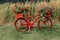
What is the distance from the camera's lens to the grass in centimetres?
643

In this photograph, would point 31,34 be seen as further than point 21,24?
No

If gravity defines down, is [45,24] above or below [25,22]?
below

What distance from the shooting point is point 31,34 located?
677cm

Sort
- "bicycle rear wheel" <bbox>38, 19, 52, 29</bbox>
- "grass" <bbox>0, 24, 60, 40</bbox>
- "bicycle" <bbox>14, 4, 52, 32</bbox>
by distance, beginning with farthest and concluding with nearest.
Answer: "bicycle rear wheel" <bbox>38, 19, 52, 29</bbox> → "bicycle" <bbox>14, 4, 52, 32</bbox> → "grass" <bbox>0, 24, 60, 40</bbox>

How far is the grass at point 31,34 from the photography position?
21.1 feet

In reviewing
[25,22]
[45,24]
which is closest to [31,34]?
[25,22]

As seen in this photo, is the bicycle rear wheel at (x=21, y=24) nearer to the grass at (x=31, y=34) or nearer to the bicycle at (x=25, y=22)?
the bicycle at (x=25, y=22)

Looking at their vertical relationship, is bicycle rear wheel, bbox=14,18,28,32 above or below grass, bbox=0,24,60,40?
above

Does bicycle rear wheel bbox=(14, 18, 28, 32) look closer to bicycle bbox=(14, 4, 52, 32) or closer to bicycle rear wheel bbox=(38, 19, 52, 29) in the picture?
bicycle bbox=(14, 4, 52, 32)

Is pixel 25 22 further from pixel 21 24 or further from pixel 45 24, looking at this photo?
pixel 45 24

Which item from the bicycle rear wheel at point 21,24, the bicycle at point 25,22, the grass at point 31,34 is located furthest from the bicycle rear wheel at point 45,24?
the bicycle rear wheel at point 21,24

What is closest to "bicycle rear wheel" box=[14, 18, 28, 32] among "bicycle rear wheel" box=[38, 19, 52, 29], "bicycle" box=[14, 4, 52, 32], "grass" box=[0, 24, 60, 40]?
"bicycle" box=[14, 4, 52, 32]

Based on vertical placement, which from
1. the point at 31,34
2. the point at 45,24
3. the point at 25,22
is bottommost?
the point at 31,34

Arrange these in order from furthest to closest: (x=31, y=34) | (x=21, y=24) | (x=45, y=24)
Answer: (x=45, y=24), (x=21, y=24), (x=31, y=34)
